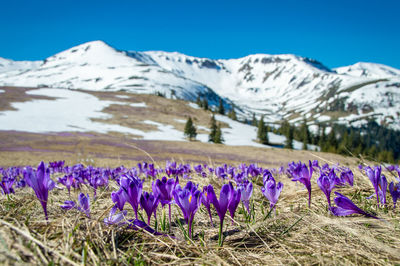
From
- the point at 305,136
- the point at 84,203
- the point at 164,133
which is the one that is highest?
the point at 305,136

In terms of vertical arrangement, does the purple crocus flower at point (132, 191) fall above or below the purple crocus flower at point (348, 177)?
below

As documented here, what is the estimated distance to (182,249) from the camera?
1418 millimetres

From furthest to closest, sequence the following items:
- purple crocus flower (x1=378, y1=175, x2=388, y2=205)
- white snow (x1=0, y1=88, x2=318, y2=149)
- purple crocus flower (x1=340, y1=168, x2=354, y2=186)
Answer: white snow (x1=0, y1=88, x2=318, y2=149) < purple crocus flower (x1=340, y1=168, x2=354, y2=186) < purple crocus flower (x1=378, y1=175, x2=388, y2=205)

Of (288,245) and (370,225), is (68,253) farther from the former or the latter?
(370,225)

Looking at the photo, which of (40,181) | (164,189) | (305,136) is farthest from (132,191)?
(305,136)

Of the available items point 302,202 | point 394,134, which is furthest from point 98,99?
point 394,134

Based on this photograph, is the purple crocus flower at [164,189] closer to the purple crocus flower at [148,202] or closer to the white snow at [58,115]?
the purple crocus flower at [148,202]

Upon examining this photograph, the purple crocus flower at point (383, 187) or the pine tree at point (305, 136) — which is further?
the pine tree at point (305, 136)

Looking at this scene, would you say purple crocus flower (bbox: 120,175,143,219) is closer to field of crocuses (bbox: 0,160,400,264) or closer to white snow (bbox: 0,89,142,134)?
field of crocuses (bbox: 0,160,400,264)

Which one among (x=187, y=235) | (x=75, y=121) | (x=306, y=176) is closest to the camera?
(x=187, y=235)

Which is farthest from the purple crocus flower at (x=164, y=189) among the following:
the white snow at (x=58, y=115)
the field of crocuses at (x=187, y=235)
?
the white snow at (x=58, y=115)

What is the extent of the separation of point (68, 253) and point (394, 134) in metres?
208

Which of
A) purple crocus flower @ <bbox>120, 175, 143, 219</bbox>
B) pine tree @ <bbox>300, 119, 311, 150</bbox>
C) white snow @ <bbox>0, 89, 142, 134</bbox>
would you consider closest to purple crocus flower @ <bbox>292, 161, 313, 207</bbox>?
purple crocus flower @ <bbox>120, 175, 143, 219</bbox>

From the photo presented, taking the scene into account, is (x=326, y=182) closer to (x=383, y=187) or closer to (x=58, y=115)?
(x=383, y=187)
